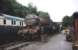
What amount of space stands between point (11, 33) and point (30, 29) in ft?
6.59

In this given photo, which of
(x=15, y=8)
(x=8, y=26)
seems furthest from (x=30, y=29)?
(x=15, y=8)

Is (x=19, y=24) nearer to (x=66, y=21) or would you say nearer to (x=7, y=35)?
(x=7, y=35)

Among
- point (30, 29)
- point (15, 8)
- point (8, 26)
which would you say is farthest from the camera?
point (15, 8)

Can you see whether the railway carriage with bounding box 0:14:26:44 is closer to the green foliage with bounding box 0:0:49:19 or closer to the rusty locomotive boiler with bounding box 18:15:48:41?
the rusty locomotive boiler with bounding box 18:15:48:41

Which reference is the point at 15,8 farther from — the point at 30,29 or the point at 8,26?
the point at 8,26

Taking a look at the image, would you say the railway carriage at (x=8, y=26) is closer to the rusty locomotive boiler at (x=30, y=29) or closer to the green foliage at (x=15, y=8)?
the rusty locomotive boiler at (x=30, y=29)

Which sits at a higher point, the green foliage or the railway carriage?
the green foliage

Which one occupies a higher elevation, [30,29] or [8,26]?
[8,26]

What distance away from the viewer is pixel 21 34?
1484cm

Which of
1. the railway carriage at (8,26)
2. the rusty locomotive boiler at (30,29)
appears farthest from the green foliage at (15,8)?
the railway carriage at (8,26)

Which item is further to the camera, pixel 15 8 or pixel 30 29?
pixel 15 8

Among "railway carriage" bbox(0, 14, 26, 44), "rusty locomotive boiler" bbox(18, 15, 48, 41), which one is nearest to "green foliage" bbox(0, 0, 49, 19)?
"rusty locomotive boiler" bbox(18, 15, 48, 41)

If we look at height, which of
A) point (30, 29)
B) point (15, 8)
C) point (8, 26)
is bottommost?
point (30, 29)

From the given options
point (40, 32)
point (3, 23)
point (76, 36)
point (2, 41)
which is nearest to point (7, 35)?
point (2, 41)
